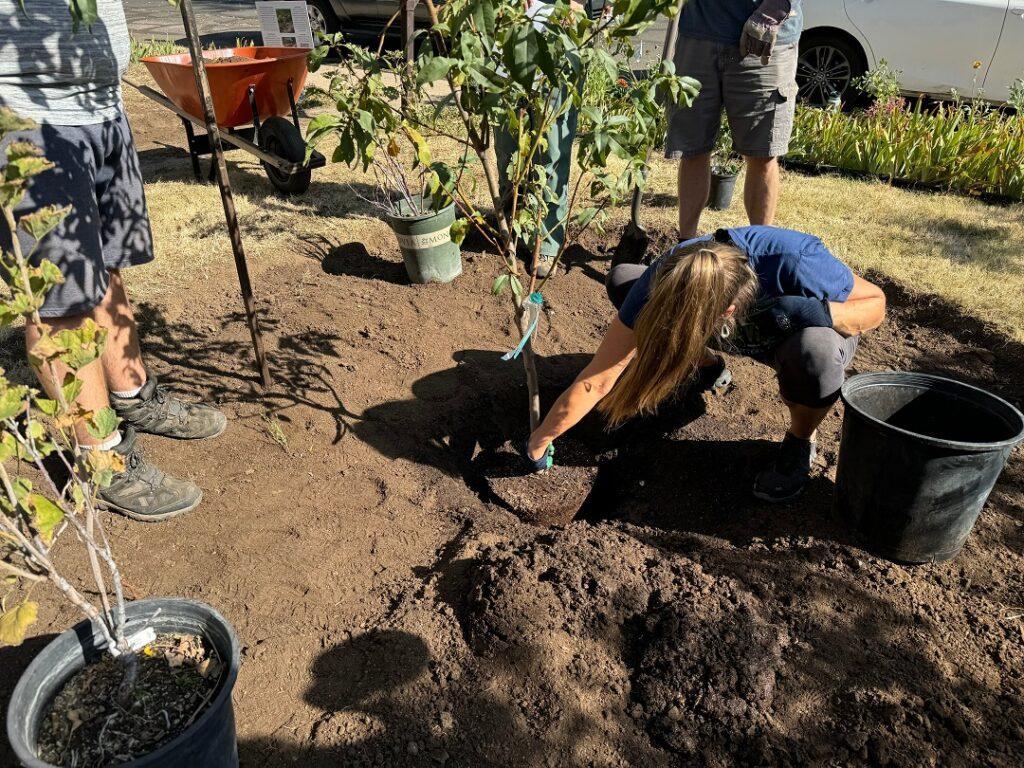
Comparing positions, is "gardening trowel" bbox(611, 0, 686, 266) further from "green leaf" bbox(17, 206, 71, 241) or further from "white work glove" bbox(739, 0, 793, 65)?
"green leaf" bbox(17, 206, 71, 241)

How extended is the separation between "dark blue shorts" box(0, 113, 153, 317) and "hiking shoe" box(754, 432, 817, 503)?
2.22 metres

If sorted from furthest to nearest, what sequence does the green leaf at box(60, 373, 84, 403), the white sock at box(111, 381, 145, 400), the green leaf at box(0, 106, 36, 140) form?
the white sock at box(111, 381, 145, 400)
the green leaf at box(60, 373, 84, 403)
the green leaf at box(0, 106, 36, 140)

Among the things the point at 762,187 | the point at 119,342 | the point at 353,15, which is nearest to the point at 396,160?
the point at 762,187

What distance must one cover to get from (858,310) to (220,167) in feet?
7.40

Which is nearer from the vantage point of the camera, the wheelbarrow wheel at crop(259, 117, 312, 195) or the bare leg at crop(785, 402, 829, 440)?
the bare leg at crop(785, 402, 829, 440)

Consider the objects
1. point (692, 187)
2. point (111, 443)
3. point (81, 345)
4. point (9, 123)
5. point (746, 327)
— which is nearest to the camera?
point (9, 123)

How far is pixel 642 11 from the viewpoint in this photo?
1.72 metres

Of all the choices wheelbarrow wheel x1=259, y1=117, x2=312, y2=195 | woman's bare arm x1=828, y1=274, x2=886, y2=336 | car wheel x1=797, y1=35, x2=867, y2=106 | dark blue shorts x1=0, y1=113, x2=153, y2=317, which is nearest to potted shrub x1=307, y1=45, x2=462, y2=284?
wheelbarrow wheel x1=259, y1=117, x2=312, y2=195

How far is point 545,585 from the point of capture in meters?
2.06

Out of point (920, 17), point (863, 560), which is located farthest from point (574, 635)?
point (920, 17)

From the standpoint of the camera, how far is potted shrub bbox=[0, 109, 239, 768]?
1327 mm

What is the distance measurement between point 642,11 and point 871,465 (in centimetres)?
144

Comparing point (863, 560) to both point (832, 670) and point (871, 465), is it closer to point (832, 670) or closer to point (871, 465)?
point (871, 465)

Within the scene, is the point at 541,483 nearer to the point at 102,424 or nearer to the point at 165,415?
the point at 165,415
